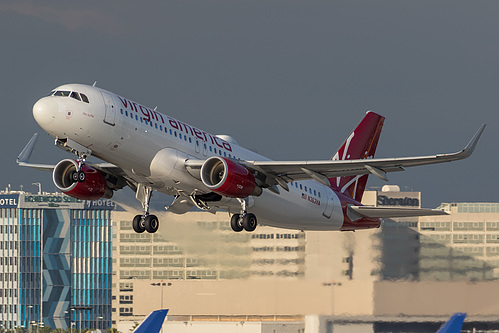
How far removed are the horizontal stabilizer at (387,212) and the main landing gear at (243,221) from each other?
8284mm

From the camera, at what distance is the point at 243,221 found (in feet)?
172

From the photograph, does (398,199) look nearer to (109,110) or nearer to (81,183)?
(81,183)

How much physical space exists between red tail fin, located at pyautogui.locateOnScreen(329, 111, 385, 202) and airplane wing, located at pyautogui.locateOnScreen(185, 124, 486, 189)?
29.3 ft

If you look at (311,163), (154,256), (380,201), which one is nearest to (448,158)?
(311,163)

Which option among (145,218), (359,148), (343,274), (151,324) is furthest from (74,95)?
(343,274)

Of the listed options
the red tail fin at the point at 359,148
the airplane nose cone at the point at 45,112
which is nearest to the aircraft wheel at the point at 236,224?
the red tail fin at the point at 359,148

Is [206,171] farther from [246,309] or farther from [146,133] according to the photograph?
[246,309]

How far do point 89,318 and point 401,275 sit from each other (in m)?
139

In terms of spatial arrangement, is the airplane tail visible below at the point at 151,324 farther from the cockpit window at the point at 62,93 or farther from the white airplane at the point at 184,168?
the cockpit window at the point at 62,93

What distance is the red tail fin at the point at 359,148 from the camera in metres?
62.9

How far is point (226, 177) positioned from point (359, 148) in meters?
16.5

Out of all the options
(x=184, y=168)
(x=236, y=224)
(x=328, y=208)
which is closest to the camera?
(x=184, y=168)

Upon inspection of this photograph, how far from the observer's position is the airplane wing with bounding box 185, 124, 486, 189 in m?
49.7

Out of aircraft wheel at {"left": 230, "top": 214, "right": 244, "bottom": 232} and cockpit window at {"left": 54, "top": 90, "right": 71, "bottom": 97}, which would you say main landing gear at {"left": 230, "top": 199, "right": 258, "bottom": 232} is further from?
cockpit window at {"left": 54, "top": 90, "right": 71, "bottom": 97}
